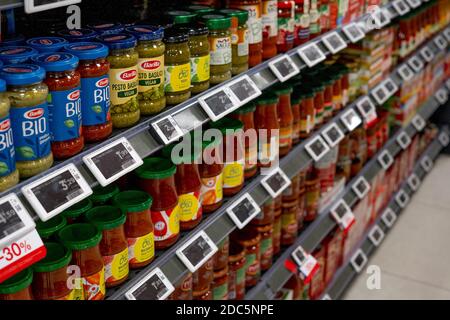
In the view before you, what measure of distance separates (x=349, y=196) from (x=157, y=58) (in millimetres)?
1959

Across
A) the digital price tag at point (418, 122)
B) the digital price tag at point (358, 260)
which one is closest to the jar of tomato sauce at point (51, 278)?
the digital price tag at point (358, 260)

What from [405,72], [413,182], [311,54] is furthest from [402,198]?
[311,54]

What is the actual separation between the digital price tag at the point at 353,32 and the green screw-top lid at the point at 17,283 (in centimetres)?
191

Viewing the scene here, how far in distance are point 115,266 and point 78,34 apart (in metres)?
0.60

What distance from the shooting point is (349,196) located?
3311 millimetres

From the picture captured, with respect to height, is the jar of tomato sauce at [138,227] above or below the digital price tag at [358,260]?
above

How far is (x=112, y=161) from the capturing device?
1.43m

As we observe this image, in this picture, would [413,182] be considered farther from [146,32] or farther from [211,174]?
[146,32]

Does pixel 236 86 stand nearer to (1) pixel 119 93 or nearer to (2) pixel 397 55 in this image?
(1) pixel 119 93

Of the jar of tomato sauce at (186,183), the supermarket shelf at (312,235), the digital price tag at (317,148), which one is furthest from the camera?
the digital price tag at (317,148)

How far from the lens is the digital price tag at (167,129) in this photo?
63.1 inches

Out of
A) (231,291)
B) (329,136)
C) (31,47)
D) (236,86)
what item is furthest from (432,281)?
(31,47)

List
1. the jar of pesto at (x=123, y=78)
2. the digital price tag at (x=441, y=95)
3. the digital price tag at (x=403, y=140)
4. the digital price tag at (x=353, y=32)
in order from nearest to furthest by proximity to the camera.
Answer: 1. the jar of pesto at (x=123, y=78)
2. the digital price tag at (x=353, y=32)
3. the digital price tag at (x=403, y=140)
4. the digital price tag at (x=441, y=95)

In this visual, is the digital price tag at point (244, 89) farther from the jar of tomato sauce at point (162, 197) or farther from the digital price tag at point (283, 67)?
the jar of tomato sauce at point (162, 197)
